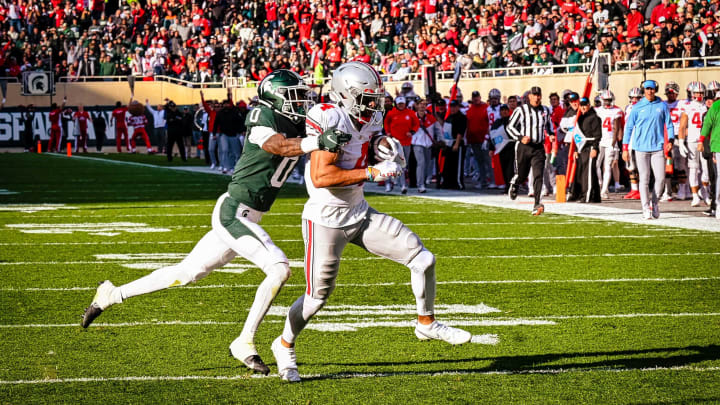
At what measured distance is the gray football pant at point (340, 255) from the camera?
5527mm

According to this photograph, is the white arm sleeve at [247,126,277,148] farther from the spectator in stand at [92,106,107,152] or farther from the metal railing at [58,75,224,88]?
the metal railing at [58,75,224,88]

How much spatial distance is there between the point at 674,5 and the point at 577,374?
65.9 feet

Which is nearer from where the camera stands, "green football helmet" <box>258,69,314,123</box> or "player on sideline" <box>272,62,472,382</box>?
"player on sideline" <box>272,62,472,382</box>

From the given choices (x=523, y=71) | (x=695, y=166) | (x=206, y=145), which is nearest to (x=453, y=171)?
(x=695, y=166)

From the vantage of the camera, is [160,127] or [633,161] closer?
[633,161]

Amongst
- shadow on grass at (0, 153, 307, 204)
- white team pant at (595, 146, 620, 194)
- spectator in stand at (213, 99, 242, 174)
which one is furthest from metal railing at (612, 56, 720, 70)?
spectator in stand at (213, 99, 242, 174)

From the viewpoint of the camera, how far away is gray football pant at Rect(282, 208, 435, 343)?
553 cm

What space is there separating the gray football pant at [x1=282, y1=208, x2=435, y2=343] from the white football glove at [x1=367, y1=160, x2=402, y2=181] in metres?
0.35

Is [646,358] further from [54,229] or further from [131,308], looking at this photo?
[54,229]

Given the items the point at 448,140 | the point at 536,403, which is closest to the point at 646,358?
the point at 536,403

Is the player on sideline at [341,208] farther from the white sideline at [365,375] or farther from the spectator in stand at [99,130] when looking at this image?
the spectator in stand at [99,130]

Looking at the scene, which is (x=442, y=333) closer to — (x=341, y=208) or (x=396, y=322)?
(x=341, y=208)

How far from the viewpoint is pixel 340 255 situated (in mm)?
5484

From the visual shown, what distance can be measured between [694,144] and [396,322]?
383 inches
